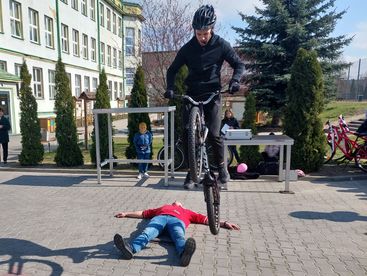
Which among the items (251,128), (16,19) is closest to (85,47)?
(16,19)

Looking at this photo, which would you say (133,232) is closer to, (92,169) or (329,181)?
(92,169)

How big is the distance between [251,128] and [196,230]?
15.3 feet

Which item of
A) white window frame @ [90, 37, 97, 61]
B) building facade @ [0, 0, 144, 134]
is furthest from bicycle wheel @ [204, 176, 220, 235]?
white window frame @ [90, 37, 97, 61]

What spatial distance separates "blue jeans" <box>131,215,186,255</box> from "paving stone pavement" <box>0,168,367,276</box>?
0.14m

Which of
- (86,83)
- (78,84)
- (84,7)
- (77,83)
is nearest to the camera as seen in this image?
(77,83)

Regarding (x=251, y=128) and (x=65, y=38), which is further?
(x=65, y=38)

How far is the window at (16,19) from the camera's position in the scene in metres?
18.8

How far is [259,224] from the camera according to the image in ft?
16.1

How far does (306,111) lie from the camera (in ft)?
26.7

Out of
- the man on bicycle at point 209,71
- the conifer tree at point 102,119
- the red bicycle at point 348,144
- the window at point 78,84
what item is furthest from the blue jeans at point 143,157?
the window at point 78,84

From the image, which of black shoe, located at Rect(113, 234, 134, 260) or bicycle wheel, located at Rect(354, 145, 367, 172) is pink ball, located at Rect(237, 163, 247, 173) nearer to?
bicycle wheel, located at Rect(354, 145, 367, 172)

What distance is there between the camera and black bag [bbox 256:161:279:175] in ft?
27.0

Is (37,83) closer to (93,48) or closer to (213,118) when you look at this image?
(93,48)

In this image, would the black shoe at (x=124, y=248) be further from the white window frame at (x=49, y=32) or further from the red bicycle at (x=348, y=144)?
the white window frame at (x=49, y=32)
